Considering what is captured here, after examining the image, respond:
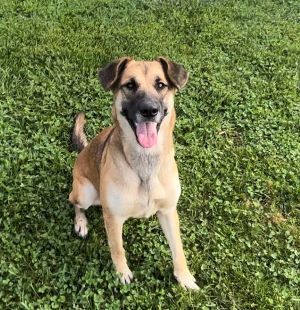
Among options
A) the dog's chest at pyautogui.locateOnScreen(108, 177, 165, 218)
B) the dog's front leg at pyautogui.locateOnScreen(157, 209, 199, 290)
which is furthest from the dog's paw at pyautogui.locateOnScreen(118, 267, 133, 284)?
the dog's chest at pyautogui.locateOnScreen(108, 177, 165, 218)

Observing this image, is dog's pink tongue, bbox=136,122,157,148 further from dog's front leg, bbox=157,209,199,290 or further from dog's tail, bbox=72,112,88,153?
dog's tail, bbox=72,112,88,153

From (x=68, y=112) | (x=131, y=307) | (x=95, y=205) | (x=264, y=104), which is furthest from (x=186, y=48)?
(x=131, y=307)

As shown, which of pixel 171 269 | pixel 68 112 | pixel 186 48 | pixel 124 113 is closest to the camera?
pixel 124 113

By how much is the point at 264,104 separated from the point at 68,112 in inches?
101

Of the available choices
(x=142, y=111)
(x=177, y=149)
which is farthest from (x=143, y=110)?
(x=177, y=149)

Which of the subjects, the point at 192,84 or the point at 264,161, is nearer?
the point at 264,161

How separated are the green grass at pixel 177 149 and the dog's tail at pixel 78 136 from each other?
0.13 metres

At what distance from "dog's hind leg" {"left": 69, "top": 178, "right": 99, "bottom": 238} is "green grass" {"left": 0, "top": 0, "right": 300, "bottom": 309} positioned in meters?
0.11

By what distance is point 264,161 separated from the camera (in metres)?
5.82

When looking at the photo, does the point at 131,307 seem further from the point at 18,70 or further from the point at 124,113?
the point at 18,70

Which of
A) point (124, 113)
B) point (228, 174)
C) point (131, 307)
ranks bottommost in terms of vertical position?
point (131, 307)

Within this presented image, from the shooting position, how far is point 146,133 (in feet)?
12.7

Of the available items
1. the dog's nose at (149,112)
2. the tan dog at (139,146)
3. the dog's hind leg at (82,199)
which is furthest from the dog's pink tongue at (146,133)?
the dog's hind leg at (82,199)

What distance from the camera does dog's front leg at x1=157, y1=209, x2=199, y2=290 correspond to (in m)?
4.32
